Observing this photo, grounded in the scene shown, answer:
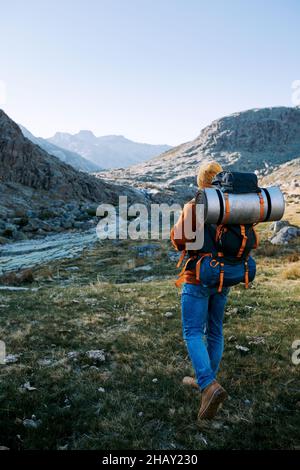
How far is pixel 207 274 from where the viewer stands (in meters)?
4.89

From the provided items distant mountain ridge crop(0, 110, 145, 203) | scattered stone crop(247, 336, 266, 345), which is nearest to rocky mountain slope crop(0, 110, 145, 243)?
distant mountain ridge crop(0, 110, 145, 203)

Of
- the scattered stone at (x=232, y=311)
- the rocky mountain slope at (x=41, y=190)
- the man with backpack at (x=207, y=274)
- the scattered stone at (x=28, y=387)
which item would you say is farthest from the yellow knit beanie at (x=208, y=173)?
the rocky mountain slope at (x=41, y=190)

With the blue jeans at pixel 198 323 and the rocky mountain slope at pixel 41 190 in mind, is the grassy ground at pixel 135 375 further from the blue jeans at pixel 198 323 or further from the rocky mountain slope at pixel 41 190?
the rocky mountain slope at pixel 41 190

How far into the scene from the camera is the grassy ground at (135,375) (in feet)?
15.8

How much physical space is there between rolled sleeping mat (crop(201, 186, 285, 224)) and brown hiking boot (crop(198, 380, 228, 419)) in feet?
6.39

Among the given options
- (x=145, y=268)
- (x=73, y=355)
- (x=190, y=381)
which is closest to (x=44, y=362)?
(x=73, y=355)

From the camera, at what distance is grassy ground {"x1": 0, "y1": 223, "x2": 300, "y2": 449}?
4809 millimetres

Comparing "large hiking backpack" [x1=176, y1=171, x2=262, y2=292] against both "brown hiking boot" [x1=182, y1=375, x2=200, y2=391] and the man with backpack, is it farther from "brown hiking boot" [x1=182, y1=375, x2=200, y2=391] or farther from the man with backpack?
"brown hiking boot" [x1=182, y1=375, x2=200, y2=391]

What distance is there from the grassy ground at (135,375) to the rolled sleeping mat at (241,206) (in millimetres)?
2498

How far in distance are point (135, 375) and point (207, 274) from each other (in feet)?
8.26

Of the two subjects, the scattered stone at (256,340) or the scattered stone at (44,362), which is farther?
the scattered stone at (256,340)

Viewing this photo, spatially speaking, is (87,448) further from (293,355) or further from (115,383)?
(293,355)

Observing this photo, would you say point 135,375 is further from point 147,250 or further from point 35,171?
point 35,171

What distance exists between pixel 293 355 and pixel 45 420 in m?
4.30
